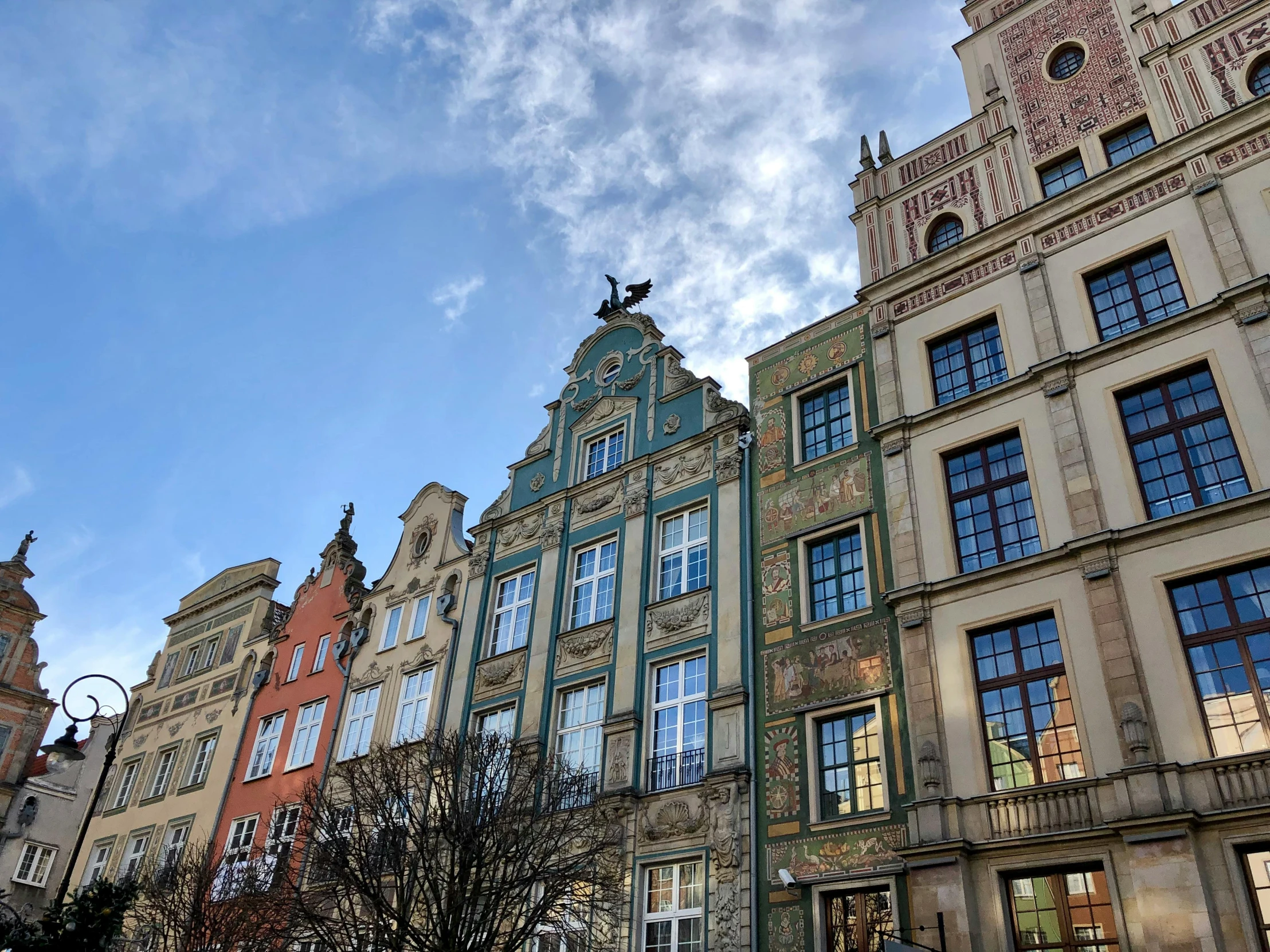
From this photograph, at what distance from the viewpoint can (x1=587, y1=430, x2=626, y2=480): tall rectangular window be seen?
26.2 metres

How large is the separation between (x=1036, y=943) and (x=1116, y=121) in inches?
593

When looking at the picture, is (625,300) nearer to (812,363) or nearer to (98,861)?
(812,363)

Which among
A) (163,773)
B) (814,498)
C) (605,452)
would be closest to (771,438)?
(814,498)

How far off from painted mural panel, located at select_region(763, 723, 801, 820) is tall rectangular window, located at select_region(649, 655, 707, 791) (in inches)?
60.3


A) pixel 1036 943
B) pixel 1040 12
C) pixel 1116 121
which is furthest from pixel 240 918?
pixel 1040 12

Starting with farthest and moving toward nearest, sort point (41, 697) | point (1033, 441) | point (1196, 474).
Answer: point (41, 697) < point (1033, 441) < point (1196, 474)

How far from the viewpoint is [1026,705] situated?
1636 centimetres

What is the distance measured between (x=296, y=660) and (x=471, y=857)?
1710 centimetres

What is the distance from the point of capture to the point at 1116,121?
20.6 m

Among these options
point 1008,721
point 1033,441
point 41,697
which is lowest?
point 1008,721

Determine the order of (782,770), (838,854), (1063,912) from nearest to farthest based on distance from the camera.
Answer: (1063,912) < (838,854) < (782,770)

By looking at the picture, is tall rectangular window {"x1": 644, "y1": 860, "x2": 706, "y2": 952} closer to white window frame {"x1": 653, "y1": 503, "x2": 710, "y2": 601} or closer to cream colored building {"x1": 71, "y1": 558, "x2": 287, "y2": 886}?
white window frame {"x1": 653, "y1": 503, "x2": 710, "y2": 601}

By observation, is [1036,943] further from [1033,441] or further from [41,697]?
[41,697]

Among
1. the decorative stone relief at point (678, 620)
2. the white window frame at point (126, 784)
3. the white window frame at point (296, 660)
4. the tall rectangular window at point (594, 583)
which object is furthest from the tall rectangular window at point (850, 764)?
the white window frame at point (126, 784)
